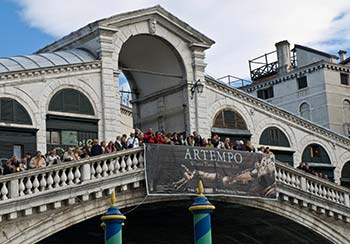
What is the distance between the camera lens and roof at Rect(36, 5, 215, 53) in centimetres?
2577

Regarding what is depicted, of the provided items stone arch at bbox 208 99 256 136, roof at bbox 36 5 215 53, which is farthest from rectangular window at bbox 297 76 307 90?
roof at bbox 36 5 215 53

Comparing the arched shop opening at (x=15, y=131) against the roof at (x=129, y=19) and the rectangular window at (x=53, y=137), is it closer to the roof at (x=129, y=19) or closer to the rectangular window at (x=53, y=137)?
the rectangular window at (x=53, y=137)

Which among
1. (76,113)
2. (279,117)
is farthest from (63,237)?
(279,117)

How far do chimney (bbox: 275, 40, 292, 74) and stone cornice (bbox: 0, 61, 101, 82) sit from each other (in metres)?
18.9

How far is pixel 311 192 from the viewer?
2648 centimetres

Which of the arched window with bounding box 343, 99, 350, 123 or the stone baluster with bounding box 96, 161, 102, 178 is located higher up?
the arched window with bounding box 343, 99, 350, 123

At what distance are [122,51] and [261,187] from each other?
8.29 meters

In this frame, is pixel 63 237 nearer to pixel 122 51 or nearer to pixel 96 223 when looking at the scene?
pixel 96 223

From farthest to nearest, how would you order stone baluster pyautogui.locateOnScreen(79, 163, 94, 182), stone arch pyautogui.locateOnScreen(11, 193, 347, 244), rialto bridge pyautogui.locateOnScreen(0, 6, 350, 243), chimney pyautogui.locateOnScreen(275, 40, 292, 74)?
chimney pyautogui.locateOnScreen(275, 40, 292, 74) → stone baluster pyautogui.locateOnScreen(79, 163, 94, 182) → rialto bridge pyautogui.locateOnScreen(0, 6, 350, 243) → stone arch pyautogui.locateOnScreen(11, 193, 347, 244)

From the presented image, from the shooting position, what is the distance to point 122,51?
2953 centimetres

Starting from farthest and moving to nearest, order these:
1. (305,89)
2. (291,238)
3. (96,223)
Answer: (305,89), (291,238), (96,223)

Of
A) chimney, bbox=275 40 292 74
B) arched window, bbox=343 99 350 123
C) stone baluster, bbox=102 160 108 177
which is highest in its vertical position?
chimney, bbox=275 40 292 74

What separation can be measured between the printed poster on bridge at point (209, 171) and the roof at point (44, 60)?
15.3 ft

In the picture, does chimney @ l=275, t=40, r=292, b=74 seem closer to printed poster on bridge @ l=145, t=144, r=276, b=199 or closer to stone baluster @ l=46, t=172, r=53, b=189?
printed poster on bridge @ l=145, t=144, r=276, b=199
